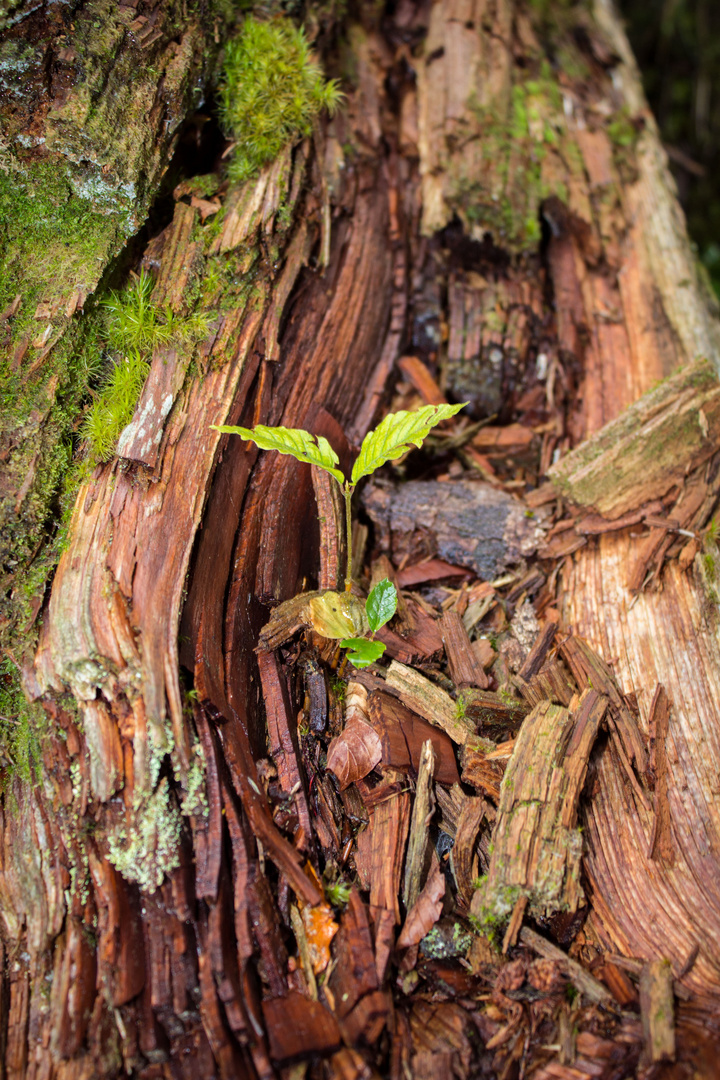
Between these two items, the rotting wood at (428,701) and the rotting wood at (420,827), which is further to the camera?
the rotting wood at (428,701)

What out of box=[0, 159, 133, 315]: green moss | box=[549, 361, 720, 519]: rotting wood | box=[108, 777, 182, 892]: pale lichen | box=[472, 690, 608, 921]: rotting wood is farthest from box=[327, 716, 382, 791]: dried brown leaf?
box=[0, 159, 133, 315]: green moss

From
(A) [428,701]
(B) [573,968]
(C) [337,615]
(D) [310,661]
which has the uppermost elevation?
(C) [337,615]

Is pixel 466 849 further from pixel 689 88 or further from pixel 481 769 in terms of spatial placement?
pixel 689 88

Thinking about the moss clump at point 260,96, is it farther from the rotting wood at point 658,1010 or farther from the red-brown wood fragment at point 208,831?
the rotting wood at point 658,1010

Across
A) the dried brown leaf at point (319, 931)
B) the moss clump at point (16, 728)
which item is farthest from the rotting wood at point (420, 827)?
the moss clump at point (16, 728)

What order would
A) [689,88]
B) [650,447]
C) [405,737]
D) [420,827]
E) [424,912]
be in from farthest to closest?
[689,88], [650,447], [405,737], [420,827], [424,912]

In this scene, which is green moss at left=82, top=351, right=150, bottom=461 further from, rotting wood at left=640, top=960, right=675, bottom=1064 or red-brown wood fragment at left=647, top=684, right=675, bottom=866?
rotting wood at left=640, top=960, right=675, bottom=1064

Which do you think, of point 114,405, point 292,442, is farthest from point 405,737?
point 114,405
